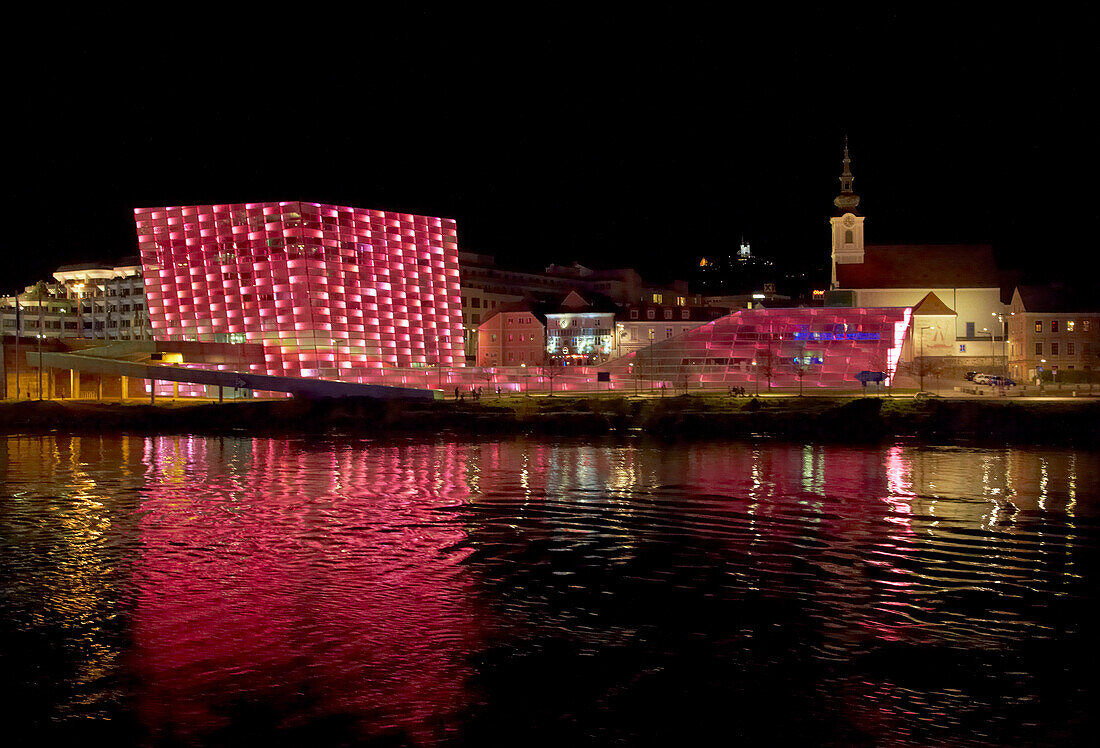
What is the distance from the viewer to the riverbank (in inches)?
2058

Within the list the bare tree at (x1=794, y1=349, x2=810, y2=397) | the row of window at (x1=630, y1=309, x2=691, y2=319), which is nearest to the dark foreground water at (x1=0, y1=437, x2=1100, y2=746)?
the bare tree at (x1=794, y1=349, x2=810, y2=397)

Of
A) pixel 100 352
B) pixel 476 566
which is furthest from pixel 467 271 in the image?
pixel 476 566

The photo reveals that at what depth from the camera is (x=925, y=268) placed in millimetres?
109125

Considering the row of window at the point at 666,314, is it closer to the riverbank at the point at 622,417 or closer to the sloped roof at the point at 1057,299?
the sloped roof at the point at 1057,299

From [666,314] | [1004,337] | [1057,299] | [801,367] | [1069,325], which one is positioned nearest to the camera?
[801,367]

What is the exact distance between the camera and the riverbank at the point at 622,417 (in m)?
52.3

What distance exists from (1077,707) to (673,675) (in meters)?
4.32

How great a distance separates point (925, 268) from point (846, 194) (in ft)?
46.9

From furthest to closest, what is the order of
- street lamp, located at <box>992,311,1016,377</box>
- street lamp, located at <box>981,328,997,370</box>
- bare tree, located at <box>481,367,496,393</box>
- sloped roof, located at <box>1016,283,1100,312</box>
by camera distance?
street lamp, located at <box>992,311,1016,377</box> < street lamp, located at <box>981,328,997,370</box> < sloped roof, located at <box>1016,283,1100,312</box> < bare tree, located at <box>481,367,496,393</box>

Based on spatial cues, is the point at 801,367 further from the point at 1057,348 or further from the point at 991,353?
the point at 991,353

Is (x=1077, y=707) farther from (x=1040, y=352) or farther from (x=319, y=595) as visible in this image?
(x=1040, y=352)

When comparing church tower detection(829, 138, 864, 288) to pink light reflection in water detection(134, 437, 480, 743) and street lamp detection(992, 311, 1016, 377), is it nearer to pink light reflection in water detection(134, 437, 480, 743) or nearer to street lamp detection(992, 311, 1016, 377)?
street lamp detection(992, 311, 1016, 377)

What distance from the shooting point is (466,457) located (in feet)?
134

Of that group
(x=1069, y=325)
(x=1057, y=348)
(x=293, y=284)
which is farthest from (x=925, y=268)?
(x=293, y=284)
